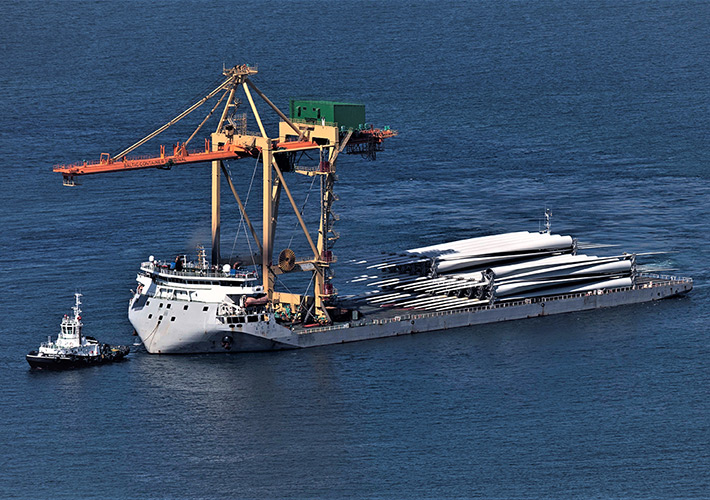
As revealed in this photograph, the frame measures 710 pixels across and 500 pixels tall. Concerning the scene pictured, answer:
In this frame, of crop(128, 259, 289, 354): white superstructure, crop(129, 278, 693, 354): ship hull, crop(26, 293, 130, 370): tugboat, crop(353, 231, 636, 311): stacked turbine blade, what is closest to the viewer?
crop(26, 293, 130, 370): tugboat

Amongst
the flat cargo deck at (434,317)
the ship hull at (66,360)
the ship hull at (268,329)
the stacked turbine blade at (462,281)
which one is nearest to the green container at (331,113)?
the stacked turbine blade at (462,281)

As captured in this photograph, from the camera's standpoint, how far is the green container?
188 meters

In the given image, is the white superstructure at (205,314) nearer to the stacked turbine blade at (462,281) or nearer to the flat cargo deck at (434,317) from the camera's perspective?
the flat cargo deck at (434,317)

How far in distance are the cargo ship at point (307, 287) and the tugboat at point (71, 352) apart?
5538 millimetres

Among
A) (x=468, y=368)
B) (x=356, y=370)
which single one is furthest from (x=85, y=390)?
(x=468, y=368)

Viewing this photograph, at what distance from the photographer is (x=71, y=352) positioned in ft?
568

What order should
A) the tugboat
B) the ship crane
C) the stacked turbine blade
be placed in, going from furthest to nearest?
the stacked turbine blade, the ship crane, the tugboat

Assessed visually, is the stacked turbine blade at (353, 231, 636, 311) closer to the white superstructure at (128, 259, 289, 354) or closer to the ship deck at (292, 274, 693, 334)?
the ship deck at (292, 274, 693, 334)

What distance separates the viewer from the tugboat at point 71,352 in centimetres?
17200

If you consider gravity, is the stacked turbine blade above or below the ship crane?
below

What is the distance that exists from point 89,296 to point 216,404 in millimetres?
39580

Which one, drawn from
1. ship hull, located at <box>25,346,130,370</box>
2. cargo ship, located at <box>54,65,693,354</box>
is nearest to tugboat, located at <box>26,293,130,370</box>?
ship hull, located at <box>25,346,130,370</box>

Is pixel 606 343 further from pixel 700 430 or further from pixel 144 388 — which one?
pixel 144 388

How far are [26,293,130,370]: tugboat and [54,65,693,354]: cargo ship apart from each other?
5.54m
